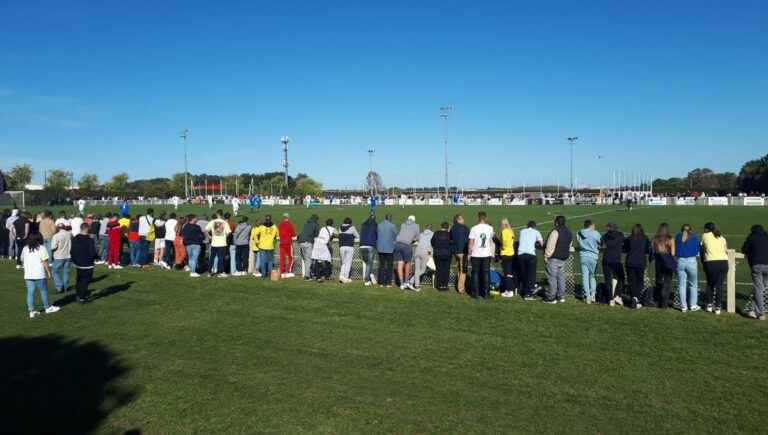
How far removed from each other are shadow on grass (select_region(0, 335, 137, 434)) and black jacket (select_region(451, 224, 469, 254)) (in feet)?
25.2

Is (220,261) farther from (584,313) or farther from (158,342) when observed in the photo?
(584,313)

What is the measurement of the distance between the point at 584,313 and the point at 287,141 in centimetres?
8131

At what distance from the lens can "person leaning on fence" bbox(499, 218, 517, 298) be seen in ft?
40.8

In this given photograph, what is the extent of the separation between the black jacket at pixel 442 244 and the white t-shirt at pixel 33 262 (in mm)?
8438

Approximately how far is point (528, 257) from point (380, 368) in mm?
5558

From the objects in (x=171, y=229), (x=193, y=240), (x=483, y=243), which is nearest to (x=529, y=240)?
(x=483, y=243)

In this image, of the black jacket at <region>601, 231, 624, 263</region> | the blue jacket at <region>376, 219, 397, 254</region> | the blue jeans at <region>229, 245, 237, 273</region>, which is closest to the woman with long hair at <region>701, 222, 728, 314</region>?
the black jacket at <region>601, 231, 624, 263</region>

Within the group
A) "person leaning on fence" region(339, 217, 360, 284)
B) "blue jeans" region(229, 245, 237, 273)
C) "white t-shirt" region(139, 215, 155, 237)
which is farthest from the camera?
"white t-shirt" region(139, 215, 155, 237)

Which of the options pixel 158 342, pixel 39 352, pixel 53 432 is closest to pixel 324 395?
pixel 53 432

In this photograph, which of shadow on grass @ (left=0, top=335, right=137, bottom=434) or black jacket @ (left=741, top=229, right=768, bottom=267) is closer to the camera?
shadow on grass @ (left=0, top=335, right=137, bottom=434)

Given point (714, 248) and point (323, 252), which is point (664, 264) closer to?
point (714, 248)

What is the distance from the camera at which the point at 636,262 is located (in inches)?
428

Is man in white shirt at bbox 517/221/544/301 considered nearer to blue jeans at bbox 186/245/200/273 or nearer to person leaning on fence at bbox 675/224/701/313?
person leaning on fence at bbox 675/224/701/313

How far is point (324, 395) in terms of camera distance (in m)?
6.79
